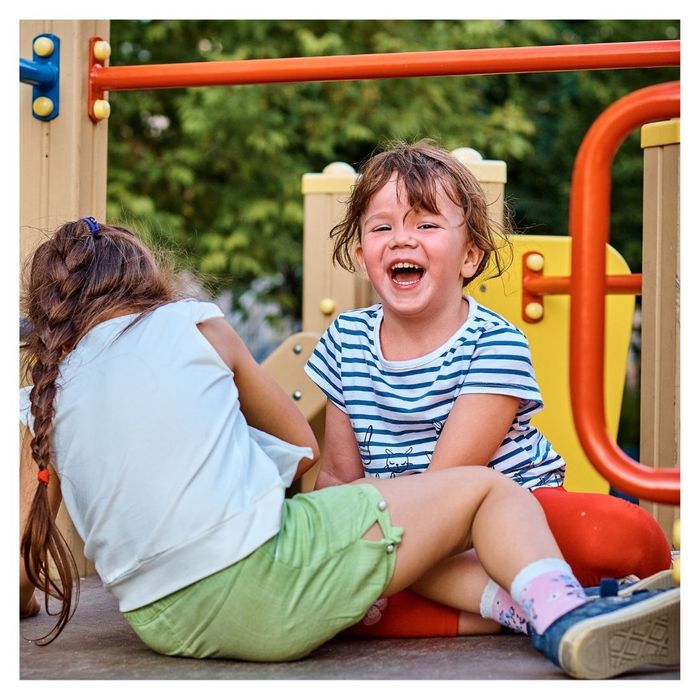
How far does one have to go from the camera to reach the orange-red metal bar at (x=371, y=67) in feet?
7.63

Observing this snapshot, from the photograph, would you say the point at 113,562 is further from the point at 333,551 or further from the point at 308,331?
the point at 308,331

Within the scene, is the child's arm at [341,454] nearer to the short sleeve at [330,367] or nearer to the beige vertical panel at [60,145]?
the short sleeve at [330,367]

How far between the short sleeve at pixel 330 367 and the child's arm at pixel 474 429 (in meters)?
0.31

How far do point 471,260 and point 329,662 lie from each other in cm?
92

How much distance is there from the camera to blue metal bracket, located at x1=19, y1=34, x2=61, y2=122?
7.72 ft

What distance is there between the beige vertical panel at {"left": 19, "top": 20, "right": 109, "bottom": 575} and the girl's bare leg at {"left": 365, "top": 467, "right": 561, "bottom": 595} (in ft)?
3.18

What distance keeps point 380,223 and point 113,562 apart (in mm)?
892

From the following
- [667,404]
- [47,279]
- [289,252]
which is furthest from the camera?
[289,252]

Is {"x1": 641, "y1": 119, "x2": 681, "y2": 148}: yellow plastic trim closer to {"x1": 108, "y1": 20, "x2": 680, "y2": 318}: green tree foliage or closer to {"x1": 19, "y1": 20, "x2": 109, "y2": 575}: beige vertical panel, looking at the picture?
{"x1": 19, "y1": 20, "x2": 109, "y2": 575}: beige vertical panel

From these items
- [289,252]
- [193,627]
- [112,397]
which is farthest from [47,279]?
[289,252]

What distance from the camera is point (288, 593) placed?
162cm

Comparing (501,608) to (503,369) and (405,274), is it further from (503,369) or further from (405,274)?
(405,274)

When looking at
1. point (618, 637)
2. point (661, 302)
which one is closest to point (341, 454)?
point (661, 302)

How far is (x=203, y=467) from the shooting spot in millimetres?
1614
